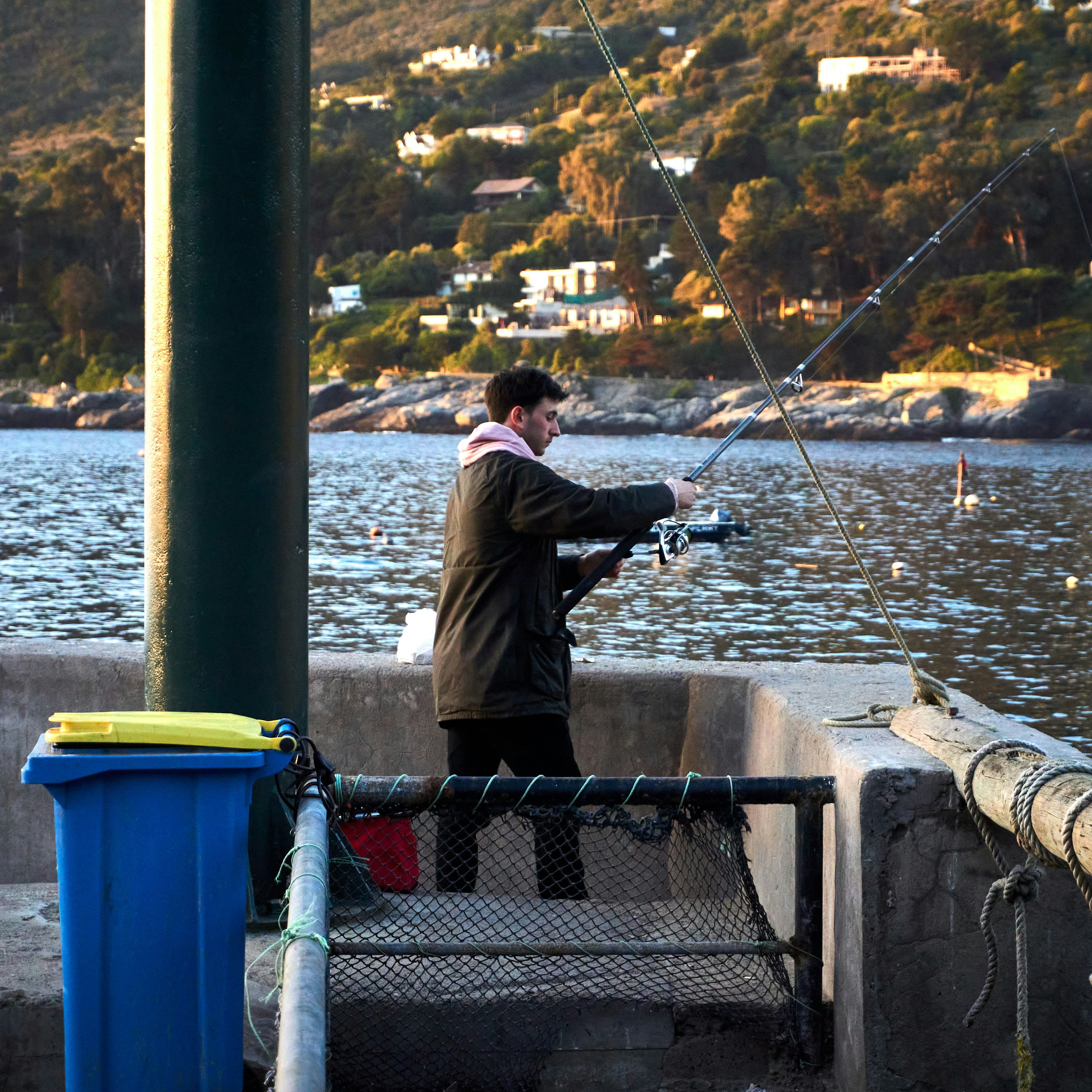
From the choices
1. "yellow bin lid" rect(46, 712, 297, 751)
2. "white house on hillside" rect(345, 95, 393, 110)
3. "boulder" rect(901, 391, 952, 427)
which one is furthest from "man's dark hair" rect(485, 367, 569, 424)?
"white house on hillside" rect(345, 95, 393, 110)

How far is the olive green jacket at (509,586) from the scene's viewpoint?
12.1 feet

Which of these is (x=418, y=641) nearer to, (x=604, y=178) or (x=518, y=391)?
(x=518, y=391)

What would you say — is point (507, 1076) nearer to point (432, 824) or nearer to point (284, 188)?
point (432, 824)

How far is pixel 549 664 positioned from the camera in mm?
3789

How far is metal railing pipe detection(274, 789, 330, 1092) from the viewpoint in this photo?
1700 mm

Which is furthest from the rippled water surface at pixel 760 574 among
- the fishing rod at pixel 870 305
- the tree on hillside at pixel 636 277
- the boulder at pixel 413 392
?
the tree on hillside at pixel 636 277

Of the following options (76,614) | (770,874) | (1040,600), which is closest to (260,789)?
(770,874)

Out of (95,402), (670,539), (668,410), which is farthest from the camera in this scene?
(95,402)

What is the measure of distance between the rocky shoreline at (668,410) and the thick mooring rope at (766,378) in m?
94.2

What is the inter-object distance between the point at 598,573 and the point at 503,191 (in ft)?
563

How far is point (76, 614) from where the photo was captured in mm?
30922

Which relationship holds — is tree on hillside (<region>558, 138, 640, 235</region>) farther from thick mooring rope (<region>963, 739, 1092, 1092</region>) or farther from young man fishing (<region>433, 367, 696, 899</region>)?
thick mooring rope (<region>963, 739, 1092, 1092</region>)

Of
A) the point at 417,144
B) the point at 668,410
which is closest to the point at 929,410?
the point at 668,410

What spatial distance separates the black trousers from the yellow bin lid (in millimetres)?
802
